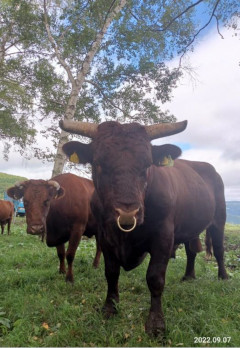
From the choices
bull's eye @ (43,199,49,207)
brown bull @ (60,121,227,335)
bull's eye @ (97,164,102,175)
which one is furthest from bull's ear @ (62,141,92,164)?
bull's eye @ (43,199,49,207)

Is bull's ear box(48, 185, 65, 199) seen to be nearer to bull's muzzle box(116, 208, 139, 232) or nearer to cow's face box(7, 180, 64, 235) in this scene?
cow's face box(7, 180, 64, 235)

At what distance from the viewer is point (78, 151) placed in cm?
385

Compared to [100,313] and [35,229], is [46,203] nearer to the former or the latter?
[35,229]

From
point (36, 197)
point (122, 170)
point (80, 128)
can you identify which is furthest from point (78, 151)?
point (36, 197)

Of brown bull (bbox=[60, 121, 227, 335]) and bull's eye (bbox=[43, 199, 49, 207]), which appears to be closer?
brown bull (bbox=[60, 121, 227, 335])

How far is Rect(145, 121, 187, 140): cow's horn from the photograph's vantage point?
3.66m

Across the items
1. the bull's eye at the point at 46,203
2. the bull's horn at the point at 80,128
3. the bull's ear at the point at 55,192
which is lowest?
the bull's eye at the point at 46,203

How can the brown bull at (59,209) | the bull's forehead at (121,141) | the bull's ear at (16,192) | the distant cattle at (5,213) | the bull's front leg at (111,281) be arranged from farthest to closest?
1. the distant cattle at (5,213)
2. the bull's ear at (16,192)
3. the brown bull at (59,209)
4. the bull's front leg at (111,281)
5. the bull's forehead at (121,141)

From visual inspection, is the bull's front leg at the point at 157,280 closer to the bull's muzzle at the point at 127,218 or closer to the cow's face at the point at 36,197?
the bull's muzzle at the point at 127,218

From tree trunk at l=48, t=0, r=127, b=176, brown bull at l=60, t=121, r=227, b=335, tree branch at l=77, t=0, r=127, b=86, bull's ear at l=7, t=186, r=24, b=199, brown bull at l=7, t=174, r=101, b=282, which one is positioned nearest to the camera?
brown bull at l=60, t=121, r=227, b=335

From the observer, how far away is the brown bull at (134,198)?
120 inches

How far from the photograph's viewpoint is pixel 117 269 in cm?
407

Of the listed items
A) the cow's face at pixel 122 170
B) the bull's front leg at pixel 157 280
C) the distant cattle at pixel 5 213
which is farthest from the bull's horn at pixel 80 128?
the distant cattle at pixel 5 213

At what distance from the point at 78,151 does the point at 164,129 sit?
1.09 meters
